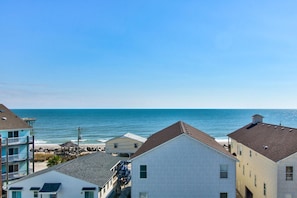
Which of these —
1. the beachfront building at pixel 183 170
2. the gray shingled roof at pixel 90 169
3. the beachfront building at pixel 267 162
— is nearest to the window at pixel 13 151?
the gray shingled roof at pixel 90 169

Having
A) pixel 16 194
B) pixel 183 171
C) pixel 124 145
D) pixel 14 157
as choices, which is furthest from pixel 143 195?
pixel 124 145

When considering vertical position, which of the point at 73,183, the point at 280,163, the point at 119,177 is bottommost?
the point at 119,177

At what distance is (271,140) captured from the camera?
22.6 metres

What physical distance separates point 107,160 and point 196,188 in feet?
44.2

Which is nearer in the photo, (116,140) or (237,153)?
(237,153)

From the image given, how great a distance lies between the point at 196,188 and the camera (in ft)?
64.4

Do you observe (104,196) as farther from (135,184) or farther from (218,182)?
(218,182)

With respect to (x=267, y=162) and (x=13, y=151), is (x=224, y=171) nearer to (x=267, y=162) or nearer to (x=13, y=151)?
(x=267, y=162)

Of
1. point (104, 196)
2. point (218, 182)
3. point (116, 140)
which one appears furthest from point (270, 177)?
point (116, 140)

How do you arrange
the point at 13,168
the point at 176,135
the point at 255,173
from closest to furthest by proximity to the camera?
the point at 176,135 < the point at 255,173 < the point at 13,168

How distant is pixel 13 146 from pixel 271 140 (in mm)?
28042

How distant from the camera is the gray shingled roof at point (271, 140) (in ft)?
63.0

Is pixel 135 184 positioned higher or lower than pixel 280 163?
lower

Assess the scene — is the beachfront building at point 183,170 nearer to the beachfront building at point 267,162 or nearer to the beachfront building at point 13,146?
the beachfront building at point 267,162
